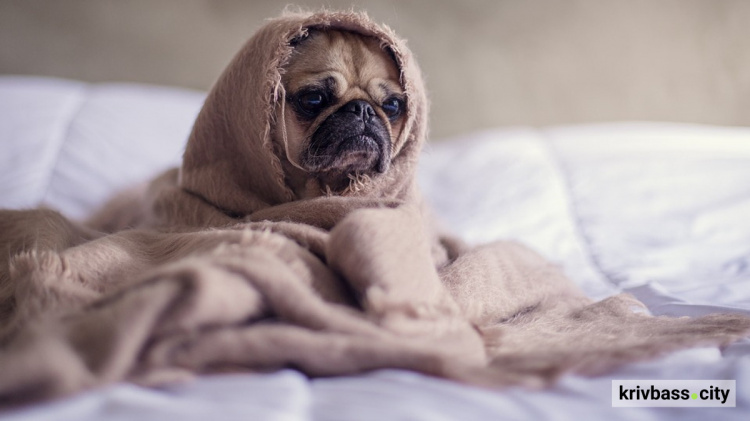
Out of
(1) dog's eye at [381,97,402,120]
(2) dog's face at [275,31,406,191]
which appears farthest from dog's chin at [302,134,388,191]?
(1) dog's eye at [381,97,402,120]

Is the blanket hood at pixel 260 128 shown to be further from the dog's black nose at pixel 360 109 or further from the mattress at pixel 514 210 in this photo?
the mattress at pixel 514 210

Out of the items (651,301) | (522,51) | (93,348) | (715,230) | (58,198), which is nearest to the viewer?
(93,348)

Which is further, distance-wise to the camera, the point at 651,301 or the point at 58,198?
the point at 58,198

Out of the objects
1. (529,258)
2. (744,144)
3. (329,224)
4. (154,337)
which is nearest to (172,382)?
(154,337)

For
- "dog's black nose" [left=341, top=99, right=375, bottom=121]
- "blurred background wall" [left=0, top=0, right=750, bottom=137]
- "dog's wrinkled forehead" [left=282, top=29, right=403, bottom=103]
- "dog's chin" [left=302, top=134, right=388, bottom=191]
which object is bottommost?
"dog's chin" [left=302, top=134, right=388, bottom=191]

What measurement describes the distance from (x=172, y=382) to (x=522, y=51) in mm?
2240

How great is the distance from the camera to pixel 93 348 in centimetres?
64

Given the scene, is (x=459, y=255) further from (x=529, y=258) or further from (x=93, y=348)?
(x=93, y=348)

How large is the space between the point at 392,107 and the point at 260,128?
29 cm

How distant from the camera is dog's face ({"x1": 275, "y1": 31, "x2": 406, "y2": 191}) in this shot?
119cm

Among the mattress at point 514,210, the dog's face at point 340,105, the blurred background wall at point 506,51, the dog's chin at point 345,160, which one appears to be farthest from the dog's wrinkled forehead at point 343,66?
the blurred background wall at point 506,51

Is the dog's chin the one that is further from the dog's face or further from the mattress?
the mattress

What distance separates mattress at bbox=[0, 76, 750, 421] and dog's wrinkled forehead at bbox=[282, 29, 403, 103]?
0.27m

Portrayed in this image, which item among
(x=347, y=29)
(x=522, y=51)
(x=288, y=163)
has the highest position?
(x=522, y=51)
